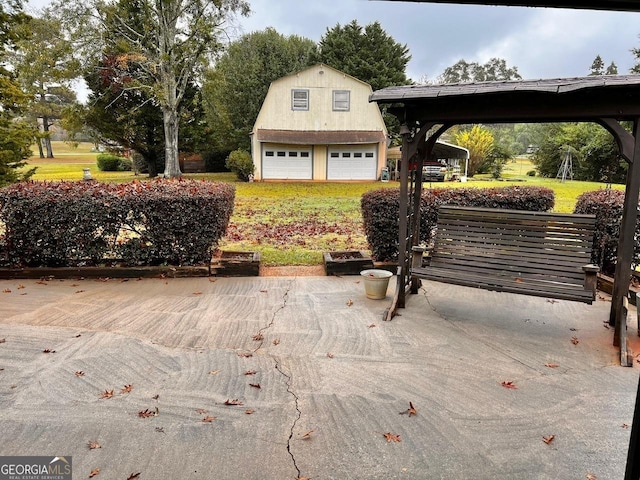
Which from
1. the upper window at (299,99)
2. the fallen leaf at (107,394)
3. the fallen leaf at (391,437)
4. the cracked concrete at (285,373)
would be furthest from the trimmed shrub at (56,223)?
the upper window at (299,99)

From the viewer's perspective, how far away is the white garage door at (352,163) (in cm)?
2638

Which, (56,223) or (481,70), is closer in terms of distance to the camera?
(56,223)

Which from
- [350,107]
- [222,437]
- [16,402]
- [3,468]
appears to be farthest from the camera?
[350,107]

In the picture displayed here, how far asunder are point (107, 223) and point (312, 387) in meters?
4.71

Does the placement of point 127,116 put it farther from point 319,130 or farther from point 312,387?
point 312,387

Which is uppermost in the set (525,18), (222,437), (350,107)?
(350,107)

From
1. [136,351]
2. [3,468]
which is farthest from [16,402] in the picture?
[136,351]

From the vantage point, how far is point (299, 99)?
25359 millimetres

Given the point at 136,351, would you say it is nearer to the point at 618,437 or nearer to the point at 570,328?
the point at 618,437

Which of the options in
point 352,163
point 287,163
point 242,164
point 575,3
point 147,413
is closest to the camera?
point 575,3

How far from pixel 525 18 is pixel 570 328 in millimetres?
4483

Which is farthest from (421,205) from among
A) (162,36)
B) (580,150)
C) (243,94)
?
(580,150)

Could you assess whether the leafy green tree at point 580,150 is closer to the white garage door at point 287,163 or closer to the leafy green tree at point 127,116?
the white garage door at point 287,163

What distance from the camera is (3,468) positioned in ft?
8.28
